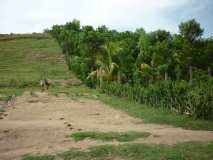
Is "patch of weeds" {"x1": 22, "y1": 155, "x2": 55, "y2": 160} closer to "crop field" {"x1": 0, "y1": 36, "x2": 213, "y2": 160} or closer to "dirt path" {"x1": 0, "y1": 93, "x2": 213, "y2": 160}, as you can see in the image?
"crop field" {"x1": 0, "y1": 36, "x2": 213, "y2": 160}

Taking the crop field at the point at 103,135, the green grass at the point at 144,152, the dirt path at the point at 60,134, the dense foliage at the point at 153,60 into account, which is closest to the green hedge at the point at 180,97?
the crop field at the point at 103,135

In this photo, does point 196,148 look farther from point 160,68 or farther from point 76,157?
point 160,68

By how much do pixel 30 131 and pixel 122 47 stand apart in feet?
94.3

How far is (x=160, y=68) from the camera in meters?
39.9

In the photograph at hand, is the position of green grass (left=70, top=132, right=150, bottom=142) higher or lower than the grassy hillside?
lower

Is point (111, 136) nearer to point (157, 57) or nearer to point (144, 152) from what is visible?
point (144, 152)

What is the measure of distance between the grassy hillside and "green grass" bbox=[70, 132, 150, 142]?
3402 cm

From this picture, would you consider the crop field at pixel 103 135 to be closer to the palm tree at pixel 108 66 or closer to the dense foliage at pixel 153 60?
the dense foliage at pixel 153 60

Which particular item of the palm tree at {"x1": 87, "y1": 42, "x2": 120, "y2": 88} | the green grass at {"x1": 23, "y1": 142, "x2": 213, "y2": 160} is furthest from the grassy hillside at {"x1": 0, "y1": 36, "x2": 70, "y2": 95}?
the green grass at {"x1": 23, "y1": 142, "x2": 213, "y2": 160}

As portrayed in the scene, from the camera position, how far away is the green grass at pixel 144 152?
10898mm

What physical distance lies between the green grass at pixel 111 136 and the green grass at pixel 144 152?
160 centimetres

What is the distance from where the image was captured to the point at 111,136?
14281 mm

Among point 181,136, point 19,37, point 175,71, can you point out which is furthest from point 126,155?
point 19,37

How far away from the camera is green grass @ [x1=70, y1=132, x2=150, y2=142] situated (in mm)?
13985
